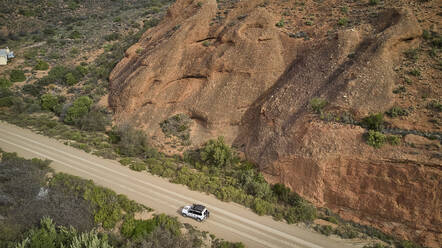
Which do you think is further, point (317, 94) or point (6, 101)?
point (6, 101)

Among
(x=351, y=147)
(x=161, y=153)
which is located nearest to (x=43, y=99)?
(x=161, y=153)

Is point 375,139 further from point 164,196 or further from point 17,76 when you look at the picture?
point 17,76

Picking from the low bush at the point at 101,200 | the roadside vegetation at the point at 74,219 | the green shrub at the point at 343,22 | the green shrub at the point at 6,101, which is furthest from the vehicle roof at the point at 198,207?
the green shrub at the point at 6,101

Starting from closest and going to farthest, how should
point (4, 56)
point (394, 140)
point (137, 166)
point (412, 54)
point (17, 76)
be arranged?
point (394, 140) → point (412, 54) → point (137, 166) → point (17, 76) → point (4, 56)

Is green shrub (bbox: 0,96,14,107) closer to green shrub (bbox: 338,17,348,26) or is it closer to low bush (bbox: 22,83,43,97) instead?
low bush (bbox: 22,83,43,97)

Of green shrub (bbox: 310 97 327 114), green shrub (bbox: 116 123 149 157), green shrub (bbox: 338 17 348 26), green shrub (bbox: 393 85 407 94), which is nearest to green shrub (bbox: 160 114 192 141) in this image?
green shrub (bbox: 116 123 149 157)

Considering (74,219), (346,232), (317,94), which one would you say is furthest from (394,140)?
(74,219)
